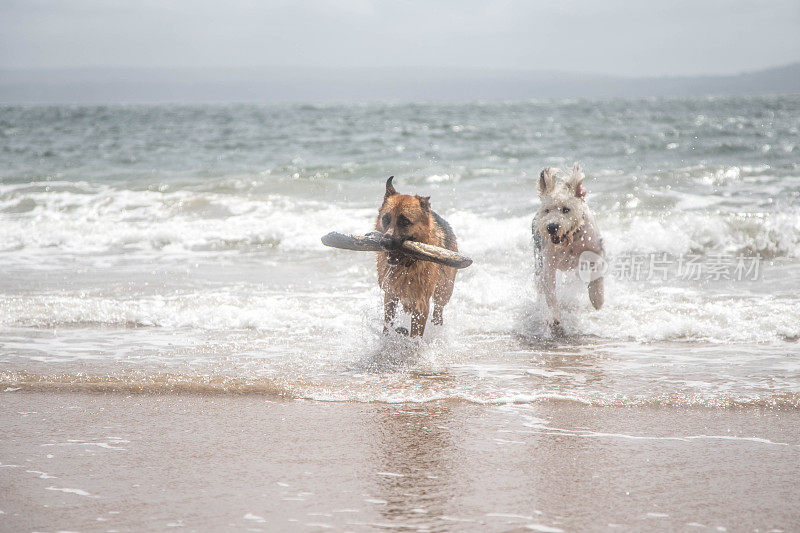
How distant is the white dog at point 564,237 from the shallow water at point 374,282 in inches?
13.7

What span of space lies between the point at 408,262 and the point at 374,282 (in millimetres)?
3079

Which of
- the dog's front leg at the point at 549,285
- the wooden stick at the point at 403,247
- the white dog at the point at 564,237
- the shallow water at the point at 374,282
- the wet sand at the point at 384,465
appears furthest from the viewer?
the dog's front leg at the point at 549,285

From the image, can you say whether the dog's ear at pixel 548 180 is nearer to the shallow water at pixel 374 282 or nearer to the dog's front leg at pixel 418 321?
the shallow water at pixel 374 282

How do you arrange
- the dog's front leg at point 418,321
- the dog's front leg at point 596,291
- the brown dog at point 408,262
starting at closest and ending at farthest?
A: the brown dog at point 408,262 < the dog's front leg at point 418,321 < the dog's front leg at point 596,291

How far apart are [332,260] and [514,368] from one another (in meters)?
4.92

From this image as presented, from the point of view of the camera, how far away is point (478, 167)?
18672mm

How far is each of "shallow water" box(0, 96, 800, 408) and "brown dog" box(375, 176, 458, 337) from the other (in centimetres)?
31

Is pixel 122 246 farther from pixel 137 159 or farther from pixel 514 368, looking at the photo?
pixel 137 159

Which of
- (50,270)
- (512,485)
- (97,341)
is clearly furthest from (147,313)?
(512,485)

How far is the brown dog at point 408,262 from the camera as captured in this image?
5477mm

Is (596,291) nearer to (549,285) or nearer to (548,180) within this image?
(549,285)

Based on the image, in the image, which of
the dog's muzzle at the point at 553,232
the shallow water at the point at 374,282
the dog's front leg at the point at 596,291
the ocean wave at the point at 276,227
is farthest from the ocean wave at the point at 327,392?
the ocean wave at the point at 276,227

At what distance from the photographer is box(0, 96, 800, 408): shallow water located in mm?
5121

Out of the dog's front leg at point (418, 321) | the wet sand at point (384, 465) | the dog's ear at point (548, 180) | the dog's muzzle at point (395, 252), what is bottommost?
the wet sand at point (384, 465)
